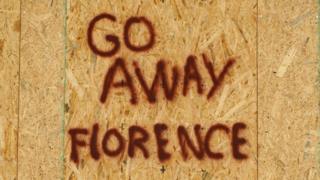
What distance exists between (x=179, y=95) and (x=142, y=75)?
0.88ft

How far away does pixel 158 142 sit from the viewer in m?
3.80

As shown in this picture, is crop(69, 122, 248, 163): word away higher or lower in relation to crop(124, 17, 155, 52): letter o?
lower

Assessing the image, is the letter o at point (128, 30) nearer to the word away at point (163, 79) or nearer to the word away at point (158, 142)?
the word away at point (163, 79)

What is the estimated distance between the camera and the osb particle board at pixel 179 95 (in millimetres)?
3725

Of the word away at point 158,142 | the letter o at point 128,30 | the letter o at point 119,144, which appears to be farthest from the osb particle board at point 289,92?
the letter o at point 119,144

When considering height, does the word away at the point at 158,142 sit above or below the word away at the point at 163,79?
below

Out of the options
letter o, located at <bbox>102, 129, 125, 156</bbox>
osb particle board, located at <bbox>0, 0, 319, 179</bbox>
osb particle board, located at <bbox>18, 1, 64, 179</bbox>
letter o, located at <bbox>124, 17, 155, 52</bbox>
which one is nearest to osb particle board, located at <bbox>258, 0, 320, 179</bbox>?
osb particle board, located at <bbox>0, 0, 319, 179</bbox>

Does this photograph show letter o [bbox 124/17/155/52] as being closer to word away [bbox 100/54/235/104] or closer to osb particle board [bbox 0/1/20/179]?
word away [bbox 100/54/235/104]

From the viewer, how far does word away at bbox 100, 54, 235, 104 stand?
Result: 3779 millimetres

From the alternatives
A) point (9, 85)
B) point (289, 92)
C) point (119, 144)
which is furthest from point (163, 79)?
point (9, 85)

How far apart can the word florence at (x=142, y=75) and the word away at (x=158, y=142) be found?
20 centimetres

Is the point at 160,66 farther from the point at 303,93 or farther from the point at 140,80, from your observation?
the point at 303,93

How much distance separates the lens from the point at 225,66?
3.77 metres

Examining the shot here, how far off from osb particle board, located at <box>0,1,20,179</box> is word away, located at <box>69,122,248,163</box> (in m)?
0.40
